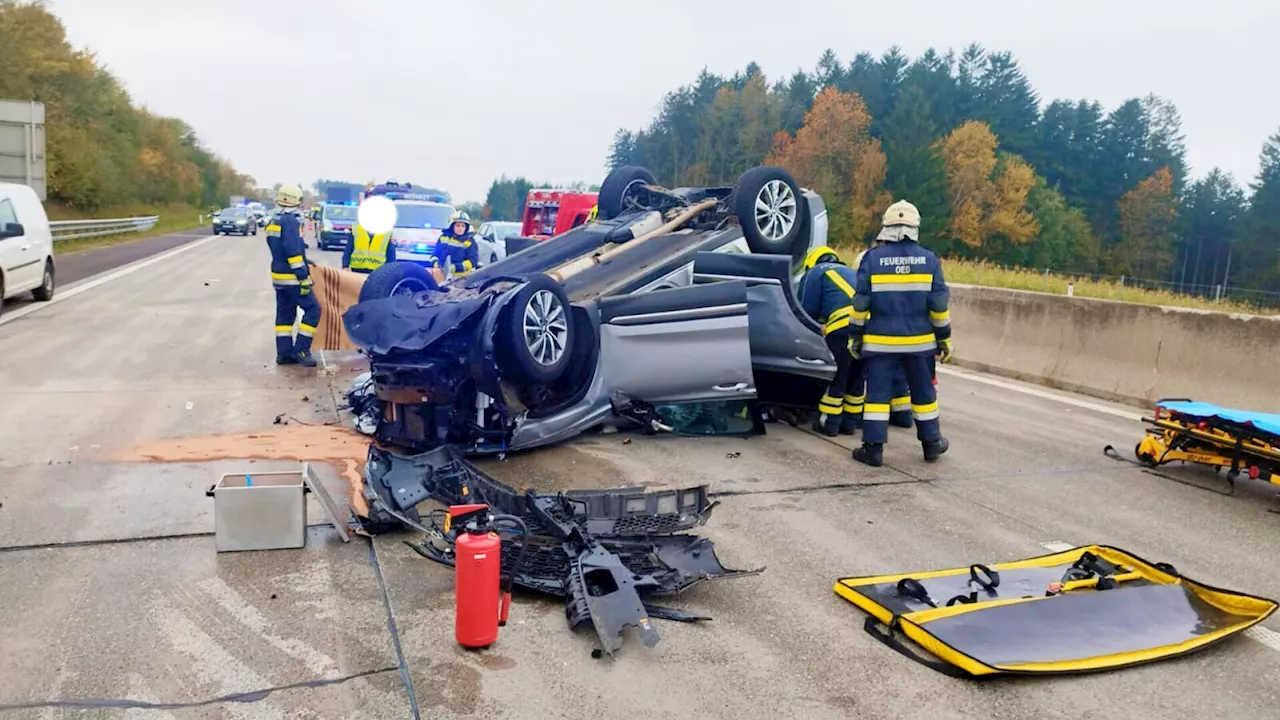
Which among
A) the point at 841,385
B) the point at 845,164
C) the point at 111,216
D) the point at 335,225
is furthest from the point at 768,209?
the point at 845,164

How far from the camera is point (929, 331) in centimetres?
614

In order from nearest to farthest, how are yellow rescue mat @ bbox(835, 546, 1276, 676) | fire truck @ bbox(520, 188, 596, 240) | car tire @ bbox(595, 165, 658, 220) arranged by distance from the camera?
yellow rescue mat @ bbox(835, 546, 1276, 676) → car tire @ bbox(595, 165, 658, 220) → fire truck @ bbox(520, 188, 596, 240)

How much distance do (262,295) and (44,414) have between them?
8.95 m

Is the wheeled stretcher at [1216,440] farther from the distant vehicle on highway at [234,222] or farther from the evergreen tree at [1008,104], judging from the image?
the evergreen tree at [1008,104]

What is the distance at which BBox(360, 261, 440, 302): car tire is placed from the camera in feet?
21.2

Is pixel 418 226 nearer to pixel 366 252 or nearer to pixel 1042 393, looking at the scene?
pixel 366 252

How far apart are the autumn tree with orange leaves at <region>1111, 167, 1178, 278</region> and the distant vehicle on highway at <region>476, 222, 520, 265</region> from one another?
233 feet

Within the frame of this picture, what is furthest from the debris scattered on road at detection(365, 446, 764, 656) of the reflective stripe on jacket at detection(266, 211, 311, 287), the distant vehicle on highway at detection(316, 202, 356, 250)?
the distant vehicle on highway at detection(316, 202, 356, 250)

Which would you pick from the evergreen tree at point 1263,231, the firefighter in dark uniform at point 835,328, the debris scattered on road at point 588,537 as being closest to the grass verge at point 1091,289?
the firefighter in dark uniform at point 835,328

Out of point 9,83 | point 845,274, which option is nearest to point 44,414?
point 845,274

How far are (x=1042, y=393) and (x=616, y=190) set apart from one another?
478 cm

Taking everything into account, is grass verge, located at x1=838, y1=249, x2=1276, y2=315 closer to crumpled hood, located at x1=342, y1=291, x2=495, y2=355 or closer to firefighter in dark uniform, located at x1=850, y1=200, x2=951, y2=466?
firefighter in dark uniform, located at x1=850, y1=200, x2=951, y2=466

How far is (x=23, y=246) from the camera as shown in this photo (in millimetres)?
11758

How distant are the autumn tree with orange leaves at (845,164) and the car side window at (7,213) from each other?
5513 cm
